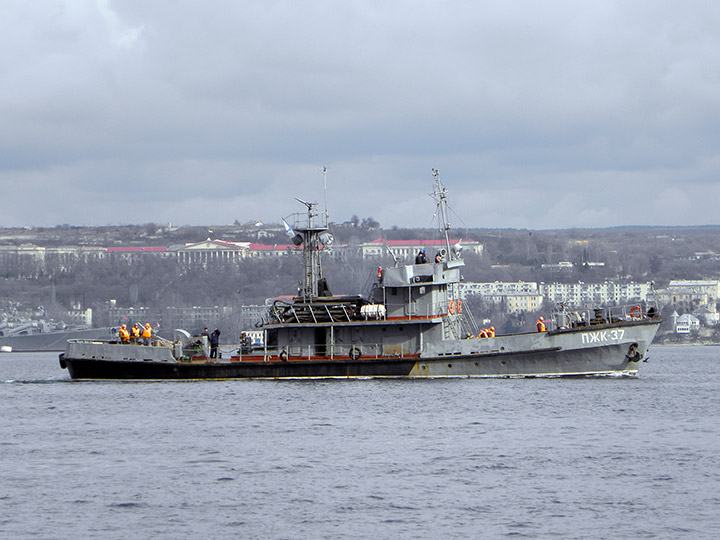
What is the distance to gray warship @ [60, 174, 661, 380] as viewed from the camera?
48344 mm

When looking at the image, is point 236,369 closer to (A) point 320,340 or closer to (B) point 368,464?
(A) point 320,340

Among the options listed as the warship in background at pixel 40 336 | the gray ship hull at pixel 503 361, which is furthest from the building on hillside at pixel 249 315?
the gray ship hull at pixel 503 361

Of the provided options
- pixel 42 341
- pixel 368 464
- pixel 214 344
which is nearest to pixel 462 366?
pixel 214 344

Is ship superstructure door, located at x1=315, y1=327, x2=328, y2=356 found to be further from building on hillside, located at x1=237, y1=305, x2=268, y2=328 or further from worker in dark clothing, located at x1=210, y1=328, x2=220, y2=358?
building on hillside, located at x1=237, y1=305, x2=268, y2=328

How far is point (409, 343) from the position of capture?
48938 millimetres

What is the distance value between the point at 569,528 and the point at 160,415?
65.4ft

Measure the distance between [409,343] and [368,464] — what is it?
18.8m

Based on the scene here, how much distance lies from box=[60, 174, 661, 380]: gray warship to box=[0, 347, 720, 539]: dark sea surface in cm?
134

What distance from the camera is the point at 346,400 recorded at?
43.8m

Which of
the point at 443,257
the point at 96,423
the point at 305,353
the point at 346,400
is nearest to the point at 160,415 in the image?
the point at 96,423

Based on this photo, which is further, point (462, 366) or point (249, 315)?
point (249, 315)

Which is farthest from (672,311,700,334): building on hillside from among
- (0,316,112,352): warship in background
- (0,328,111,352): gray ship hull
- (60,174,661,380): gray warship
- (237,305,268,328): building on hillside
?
(60,174,661,380): gray warship

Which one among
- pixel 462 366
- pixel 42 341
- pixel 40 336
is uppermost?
pixel 462 366

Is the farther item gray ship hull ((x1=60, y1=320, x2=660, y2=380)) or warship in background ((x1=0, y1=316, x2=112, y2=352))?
warship in background ((x1=0, y1=316, x2=112, y2=352))
